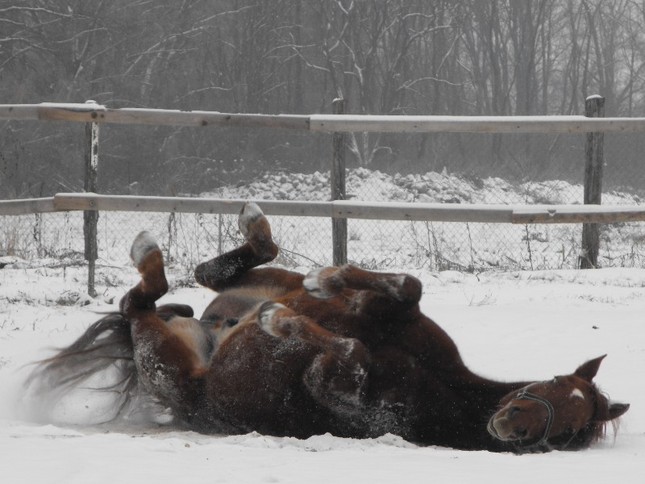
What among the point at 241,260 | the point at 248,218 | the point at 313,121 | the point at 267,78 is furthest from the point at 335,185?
the point at 267,78

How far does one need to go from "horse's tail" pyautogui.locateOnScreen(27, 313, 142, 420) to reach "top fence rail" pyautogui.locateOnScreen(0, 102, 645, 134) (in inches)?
152

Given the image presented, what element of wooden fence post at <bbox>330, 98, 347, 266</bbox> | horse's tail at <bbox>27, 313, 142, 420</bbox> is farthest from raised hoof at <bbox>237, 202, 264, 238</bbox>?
wooden fence post at <bbox>330, 98, 347, 266</bbox>

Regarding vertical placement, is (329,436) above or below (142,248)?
below

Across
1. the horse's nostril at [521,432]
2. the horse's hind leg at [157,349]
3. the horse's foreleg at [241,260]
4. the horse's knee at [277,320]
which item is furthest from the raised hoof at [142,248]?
the horse's nostril at [521,432]

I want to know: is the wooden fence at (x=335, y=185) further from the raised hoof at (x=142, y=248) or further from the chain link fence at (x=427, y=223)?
the raised hoof at (x=142, y=248)

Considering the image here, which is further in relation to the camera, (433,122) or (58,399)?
(433,122)

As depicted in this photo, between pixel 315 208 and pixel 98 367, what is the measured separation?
3.86m

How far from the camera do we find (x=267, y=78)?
21688 millimetres

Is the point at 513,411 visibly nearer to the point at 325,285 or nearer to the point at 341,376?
the point at 341,376

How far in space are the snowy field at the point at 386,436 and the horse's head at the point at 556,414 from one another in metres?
0.09

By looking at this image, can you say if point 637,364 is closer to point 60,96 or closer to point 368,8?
point 60,96

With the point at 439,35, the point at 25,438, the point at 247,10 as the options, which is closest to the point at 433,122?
the point at 25,438

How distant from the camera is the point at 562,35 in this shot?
1139 inches

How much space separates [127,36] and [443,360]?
56.9ft
